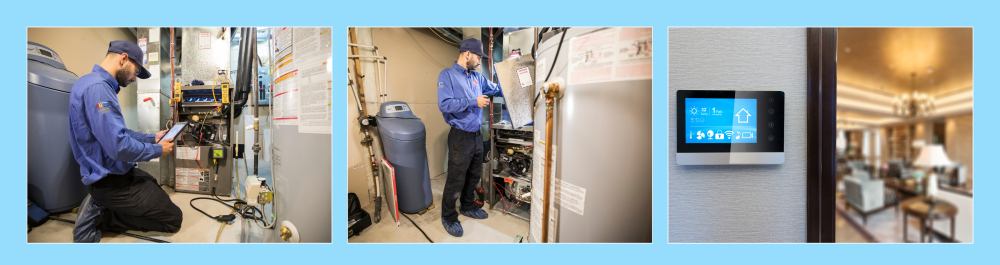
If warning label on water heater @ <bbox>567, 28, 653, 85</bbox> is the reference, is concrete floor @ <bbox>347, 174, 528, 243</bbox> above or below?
below

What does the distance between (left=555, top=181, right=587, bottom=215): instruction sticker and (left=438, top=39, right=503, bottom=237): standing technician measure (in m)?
0.30

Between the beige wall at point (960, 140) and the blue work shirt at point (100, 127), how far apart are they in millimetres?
2541

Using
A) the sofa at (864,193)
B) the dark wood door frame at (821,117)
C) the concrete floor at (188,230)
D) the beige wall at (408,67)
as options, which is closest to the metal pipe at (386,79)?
the beige wall at (408,67)

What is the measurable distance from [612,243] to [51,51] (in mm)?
1977

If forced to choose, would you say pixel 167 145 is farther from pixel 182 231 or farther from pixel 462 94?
pixel 462 94

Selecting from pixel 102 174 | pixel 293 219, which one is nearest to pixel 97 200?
pixel 102 174

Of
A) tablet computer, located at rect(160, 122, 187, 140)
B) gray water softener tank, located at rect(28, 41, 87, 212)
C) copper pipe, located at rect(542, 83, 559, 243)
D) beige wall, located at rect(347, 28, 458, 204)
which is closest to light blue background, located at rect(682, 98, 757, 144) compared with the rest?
copper pipe, located at rect(542, 83, 559, 243)

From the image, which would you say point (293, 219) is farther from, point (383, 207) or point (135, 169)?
point (135, 169)

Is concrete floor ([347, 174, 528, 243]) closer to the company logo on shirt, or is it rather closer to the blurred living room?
the company logo on shirt

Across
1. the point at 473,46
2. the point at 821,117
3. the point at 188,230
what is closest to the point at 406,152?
the point at 473,46

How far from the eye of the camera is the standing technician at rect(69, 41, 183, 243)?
93 cm

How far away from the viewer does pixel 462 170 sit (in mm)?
982

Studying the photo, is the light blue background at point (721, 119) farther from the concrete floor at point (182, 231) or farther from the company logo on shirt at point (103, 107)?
the company logo on shirt at point (103, 107)

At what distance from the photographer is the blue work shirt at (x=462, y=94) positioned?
909 mm
